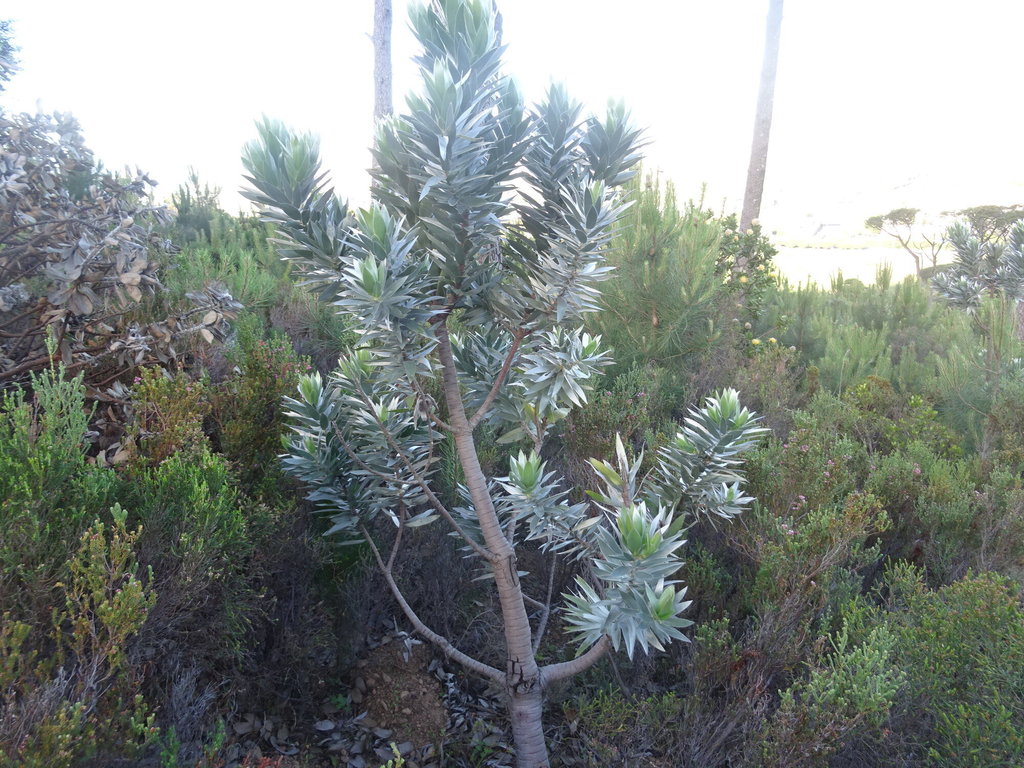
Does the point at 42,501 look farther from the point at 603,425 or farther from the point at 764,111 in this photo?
the point at 764,111

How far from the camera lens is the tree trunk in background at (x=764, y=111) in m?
10.0

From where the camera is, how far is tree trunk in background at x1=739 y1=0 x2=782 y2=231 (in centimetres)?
1002

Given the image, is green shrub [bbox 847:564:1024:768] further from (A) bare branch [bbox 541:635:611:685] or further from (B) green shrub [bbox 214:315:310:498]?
(B) green shrub [bbox 214:315:310:498]

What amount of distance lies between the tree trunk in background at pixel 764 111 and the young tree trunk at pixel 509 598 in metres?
9.14

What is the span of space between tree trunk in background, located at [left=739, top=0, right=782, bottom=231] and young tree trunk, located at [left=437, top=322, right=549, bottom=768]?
30.0ft

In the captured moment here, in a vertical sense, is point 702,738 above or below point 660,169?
below

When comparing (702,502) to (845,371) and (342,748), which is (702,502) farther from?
(845,371)

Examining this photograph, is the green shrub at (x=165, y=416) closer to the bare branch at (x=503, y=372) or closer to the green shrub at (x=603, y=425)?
the bare branch at (x=503, y=372)

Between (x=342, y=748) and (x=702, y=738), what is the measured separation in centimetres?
138

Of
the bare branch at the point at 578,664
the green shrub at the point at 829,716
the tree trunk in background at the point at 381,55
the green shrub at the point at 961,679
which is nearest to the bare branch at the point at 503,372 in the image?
the bare branch at the point at 578,664

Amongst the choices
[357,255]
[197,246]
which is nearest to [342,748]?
[357,255]

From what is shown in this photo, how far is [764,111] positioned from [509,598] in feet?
33.4

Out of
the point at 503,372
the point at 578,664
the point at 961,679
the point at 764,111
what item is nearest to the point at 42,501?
the point at 503,372

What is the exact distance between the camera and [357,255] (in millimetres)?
1818
